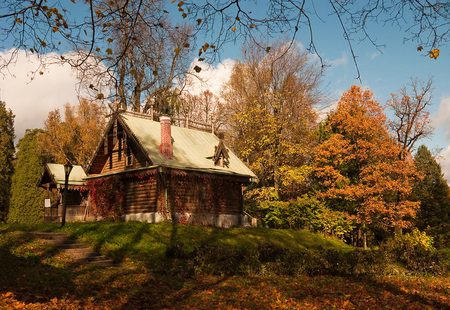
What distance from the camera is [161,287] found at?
41.3ft

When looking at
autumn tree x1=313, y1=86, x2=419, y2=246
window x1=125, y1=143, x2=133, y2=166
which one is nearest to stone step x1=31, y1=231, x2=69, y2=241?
window x1=125, y1=143, x2=133, y2=166

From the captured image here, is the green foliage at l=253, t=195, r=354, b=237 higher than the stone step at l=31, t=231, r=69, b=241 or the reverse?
higher

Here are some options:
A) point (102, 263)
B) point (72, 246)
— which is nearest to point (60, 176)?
point (72, 246)

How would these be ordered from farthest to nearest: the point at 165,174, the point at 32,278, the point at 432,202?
the point at 432,202 → the point at 165,174 → the point at 32,278

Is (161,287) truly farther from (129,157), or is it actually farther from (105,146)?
(105,146)

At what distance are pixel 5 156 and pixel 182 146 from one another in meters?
23.1

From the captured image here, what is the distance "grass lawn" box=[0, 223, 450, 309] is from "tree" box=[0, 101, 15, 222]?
1083 inches

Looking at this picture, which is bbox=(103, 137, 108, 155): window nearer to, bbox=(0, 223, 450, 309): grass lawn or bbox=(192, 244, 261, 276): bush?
bbox=(0, 223, 450, 309): grass lawn

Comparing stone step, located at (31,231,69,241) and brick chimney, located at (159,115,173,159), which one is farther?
brick chimney, located at (159,115,173,159)

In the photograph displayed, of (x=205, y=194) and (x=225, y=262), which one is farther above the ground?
(x=205, y=194)

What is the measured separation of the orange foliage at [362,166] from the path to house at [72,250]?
765 inches

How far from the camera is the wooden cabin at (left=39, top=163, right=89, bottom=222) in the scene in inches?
1356

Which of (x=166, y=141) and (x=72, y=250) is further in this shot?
(x=166, y=141)

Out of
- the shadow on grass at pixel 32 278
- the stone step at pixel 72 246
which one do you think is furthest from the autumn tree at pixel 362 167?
the shadow on grass at pixel 32 278
